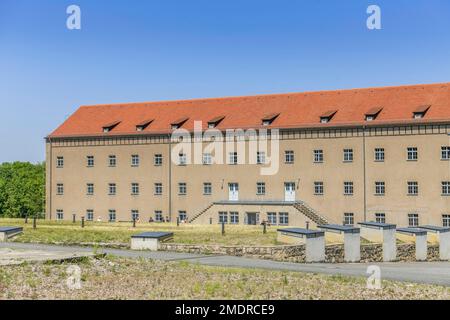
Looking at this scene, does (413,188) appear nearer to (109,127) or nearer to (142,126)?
(142,126)

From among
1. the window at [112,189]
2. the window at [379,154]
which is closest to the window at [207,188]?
the window at [112,189]

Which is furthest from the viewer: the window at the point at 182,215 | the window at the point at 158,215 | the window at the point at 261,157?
the window at the point at 158,215

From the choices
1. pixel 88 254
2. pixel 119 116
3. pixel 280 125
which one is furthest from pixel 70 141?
pixel 88 254

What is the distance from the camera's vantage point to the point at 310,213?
6034 centimetres

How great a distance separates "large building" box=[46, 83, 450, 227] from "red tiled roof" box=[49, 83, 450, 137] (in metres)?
0.12

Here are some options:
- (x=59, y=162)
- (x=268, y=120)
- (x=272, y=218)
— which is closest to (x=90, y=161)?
(x=59, y=162)

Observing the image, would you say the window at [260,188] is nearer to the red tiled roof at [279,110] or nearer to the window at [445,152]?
the red tiled roof at [279,110]

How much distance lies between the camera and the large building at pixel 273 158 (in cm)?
5775

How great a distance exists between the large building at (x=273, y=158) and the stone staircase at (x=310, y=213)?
162 mm

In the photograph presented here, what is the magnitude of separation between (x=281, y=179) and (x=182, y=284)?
43220mm

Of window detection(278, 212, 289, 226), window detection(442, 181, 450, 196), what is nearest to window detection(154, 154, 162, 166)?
window detection(278, 212, 289, 226)

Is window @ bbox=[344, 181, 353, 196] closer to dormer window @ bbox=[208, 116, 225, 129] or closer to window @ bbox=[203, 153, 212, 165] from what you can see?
window @ bbox=[203, 153, 212, 165]

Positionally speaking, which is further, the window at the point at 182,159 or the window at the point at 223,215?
the window at the point at 182,159
